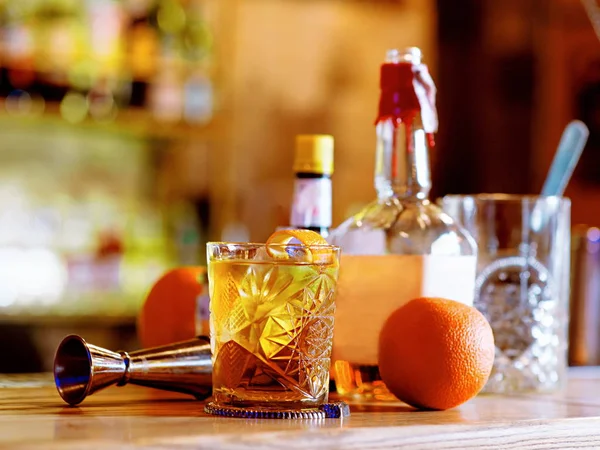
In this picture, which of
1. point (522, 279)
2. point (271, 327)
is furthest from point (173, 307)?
point (522, 279)

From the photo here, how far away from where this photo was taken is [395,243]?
36.4 inches

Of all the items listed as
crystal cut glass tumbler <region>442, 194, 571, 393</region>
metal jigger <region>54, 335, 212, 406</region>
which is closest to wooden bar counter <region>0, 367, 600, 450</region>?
metal jigger <region>54, 335, 212, 406</region>

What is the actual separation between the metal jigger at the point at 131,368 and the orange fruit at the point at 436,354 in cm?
16

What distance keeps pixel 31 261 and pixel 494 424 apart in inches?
96.6

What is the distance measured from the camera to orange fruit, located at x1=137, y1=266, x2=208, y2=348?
3.20ft

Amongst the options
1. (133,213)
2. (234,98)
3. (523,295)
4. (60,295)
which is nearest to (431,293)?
(523,295)

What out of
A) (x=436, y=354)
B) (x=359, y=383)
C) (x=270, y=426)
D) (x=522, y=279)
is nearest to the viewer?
(x=270, y=426)

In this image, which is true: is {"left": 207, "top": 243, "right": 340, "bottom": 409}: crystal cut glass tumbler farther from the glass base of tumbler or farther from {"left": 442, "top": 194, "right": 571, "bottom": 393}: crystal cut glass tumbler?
{"left": 442, "top": 194, "right": 571, "bottom": 393}: crystal cut glass tumbler

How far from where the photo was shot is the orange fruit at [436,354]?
0.79 m

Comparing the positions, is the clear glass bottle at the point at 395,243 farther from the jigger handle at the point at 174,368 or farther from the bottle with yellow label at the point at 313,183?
the jigger handle at the point at 174,368

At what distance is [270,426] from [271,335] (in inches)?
3.6

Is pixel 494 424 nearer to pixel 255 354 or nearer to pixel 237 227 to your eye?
pixel 255 354

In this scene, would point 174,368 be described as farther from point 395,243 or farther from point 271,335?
point 395,243

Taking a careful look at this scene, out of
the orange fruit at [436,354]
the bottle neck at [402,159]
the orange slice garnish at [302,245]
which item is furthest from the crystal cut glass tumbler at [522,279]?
the orange slice garnish at [302,245]
